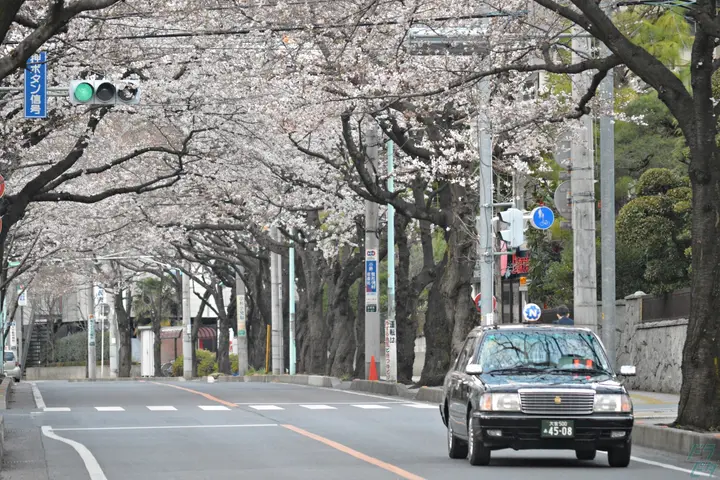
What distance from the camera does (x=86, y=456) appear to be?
1620cm

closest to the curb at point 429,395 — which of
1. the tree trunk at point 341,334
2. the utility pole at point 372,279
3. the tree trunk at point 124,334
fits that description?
the utility pole at point 372,279

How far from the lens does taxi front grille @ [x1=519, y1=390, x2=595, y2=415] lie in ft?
45.0

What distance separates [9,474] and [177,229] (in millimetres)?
36719

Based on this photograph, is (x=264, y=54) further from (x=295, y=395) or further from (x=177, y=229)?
(x=177, y=229)

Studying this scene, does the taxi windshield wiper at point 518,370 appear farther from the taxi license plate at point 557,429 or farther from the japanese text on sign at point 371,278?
the japanese text on sign at point 371,278

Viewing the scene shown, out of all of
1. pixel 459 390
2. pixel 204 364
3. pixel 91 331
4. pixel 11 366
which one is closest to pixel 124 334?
pixel 91 331

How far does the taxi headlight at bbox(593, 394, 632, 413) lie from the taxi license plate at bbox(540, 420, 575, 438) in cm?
33

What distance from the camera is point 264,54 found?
80.9 feet

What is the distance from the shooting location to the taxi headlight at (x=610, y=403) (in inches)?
542

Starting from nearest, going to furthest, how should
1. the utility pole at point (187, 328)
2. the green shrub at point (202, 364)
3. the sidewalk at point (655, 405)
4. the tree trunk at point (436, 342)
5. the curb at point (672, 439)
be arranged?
the curb at point (672, 439), the sidewalk at point (655, 405), the tree trunk at point (436, 342), the utility pole at point (187, 328), the green shrub at point (202, 364)

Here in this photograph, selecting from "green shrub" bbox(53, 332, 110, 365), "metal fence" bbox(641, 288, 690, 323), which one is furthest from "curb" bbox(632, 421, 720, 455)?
"green shrub" bbox(53, 332, 110, 365)

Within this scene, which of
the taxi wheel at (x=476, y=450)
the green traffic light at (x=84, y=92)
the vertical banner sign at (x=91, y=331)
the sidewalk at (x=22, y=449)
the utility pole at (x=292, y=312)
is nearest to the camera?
the taxi wheel at (x=476, y=450)

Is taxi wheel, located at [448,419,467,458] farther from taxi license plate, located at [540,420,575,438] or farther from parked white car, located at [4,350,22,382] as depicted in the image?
parked white car, located at [4,350,22,382]

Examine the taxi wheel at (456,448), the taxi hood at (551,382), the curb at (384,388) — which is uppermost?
the taxi hood at (551,382)
